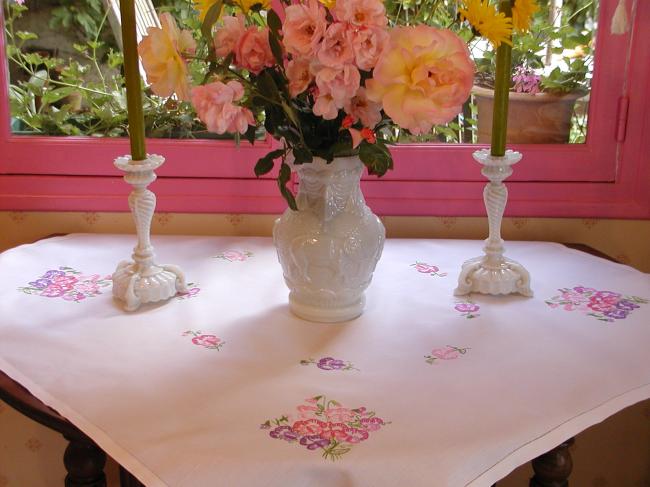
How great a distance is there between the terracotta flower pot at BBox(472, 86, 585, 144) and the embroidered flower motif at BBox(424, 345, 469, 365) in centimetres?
63

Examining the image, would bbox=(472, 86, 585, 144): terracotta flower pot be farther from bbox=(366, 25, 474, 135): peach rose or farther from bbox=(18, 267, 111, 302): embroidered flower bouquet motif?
bbox=(18, 267, 111, 302): embroidered flower bouquet motif

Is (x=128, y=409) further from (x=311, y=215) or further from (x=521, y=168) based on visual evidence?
(x=521, y=168)

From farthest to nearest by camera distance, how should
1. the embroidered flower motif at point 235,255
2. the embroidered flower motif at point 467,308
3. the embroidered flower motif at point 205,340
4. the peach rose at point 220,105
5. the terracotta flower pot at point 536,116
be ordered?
the terracotta flower pot at point 536,116, the embroidered flower motif at point 235,255, the embroidered flower motif at point 467,308, the embroidered flower motif at point 205,340, the peach rose at point 220,105

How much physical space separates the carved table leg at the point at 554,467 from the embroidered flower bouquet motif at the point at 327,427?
0.98ft

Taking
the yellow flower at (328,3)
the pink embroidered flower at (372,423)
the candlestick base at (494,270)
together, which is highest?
the yellow flower at (328,3)

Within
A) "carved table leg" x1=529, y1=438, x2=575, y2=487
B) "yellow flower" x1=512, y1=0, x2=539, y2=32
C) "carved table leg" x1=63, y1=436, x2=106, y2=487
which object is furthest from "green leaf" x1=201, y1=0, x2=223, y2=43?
"carved table leg" x1=529, y1=438, x2=575, y2=487

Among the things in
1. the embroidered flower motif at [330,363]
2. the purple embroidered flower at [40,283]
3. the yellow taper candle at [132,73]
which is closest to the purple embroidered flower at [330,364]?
the embroidered flower motif at [330,363]

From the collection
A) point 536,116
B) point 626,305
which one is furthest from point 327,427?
point 536,116

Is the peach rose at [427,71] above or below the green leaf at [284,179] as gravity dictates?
above

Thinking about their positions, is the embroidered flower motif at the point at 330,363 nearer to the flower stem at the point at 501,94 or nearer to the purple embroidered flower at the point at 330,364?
the purple embroidered flower at the point at 330,364

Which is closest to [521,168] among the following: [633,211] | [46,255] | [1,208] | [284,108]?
[633,211]

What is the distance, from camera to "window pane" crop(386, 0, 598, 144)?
148 cm

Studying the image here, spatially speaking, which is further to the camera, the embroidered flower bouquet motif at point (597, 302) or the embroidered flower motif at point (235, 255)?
the embroidered flower motif at point (235, 255)

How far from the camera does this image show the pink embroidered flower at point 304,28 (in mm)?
866
